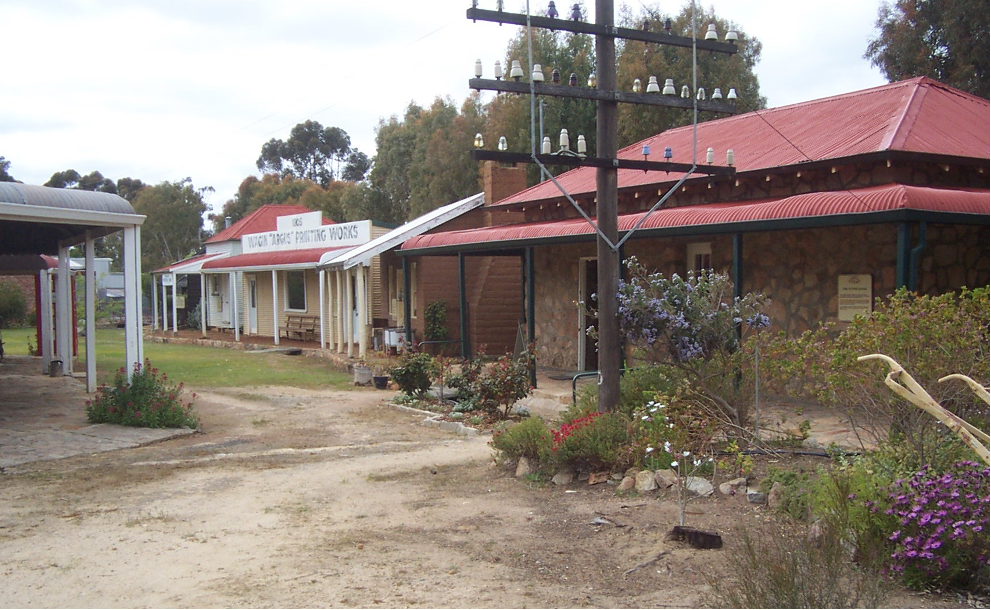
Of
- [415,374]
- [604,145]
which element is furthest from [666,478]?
[415,374]

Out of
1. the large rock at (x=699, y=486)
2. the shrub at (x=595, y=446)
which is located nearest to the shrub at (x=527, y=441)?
the shrub at (x=595, y=446)

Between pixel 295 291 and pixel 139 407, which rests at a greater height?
pixel 295 291

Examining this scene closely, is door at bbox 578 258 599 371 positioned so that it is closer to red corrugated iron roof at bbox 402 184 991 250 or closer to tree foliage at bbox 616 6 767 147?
red corrugated iron roof at bbox 402 184 991 250

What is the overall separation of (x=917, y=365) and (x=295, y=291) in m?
25.5

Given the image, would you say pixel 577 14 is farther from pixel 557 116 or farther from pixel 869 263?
pixel 557 116

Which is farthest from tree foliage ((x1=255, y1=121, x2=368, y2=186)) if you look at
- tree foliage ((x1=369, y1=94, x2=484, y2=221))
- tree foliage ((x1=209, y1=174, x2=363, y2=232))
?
tree foliage ((x1=369, y1=94, x2=484, y2=221))

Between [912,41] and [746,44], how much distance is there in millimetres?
12779

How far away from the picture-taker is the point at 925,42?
654 inches

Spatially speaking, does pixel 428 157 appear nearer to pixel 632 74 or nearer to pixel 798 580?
pixel 632 74

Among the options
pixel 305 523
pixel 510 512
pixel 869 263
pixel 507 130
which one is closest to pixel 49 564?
pixel 305 523

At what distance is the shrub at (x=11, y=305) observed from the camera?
39531 mm

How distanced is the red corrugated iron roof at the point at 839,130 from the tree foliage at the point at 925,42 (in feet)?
1.78

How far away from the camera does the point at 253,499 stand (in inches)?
301

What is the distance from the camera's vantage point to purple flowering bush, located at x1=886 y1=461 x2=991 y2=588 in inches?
176
